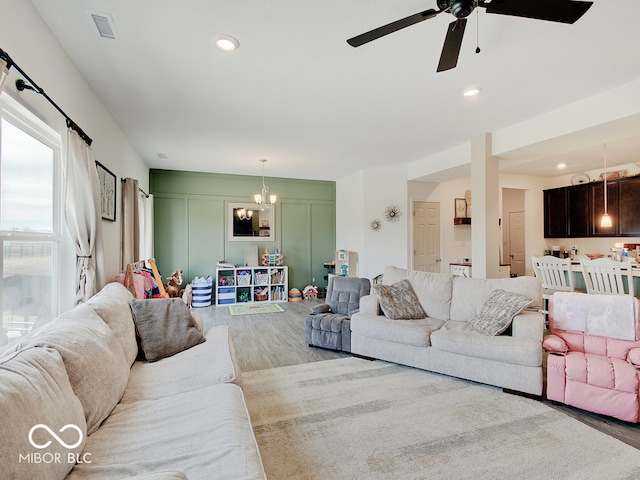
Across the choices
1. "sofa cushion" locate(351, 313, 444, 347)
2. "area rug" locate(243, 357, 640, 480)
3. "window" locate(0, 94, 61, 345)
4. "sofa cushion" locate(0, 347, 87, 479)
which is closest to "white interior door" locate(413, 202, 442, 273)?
"sofa cushion" locate(351, 313, 444, 347)

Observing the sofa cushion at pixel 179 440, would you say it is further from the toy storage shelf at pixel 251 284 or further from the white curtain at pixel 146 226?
the toy storage shelf at pixel 251 284

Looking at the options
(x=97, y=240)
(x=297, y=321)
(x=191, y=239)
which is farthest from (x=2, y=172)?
(x=191, y=239)

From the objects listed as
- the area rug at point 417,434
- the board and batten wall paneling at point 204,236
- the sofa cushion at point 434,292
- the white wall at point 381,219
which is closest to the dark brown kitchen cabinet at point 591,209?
the white wall at point 381,219

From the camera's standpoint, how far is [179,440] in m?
1.30

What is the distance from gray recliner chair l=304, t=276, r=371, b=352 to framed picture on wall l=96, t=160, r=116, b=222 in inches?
97.7

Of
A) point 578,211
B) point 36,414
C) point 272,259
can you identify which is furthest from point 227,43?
point 578,211

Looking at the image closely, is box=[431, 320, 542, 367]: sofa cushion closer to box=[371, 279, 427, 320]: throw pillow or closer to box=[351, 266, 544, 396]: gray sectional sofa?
box=[351, 266, 544, 396]: gray sectional sofa

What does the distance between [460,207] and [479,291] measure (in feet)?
12.4

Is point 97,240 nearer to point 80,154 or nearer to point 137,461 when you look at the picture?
point 80,154

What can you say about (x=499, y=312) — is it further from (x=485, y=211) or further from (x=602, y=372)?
(x=485, y=211)

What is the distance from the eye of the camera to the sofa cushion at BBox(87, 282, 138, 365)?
1.99m

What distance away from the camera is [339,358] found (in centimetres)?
335

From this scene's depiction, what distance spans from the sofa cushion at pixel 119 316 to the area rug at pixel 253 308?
3267 millimetres

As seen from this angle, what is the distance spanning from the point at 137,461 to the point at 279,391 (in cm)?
A: 152
